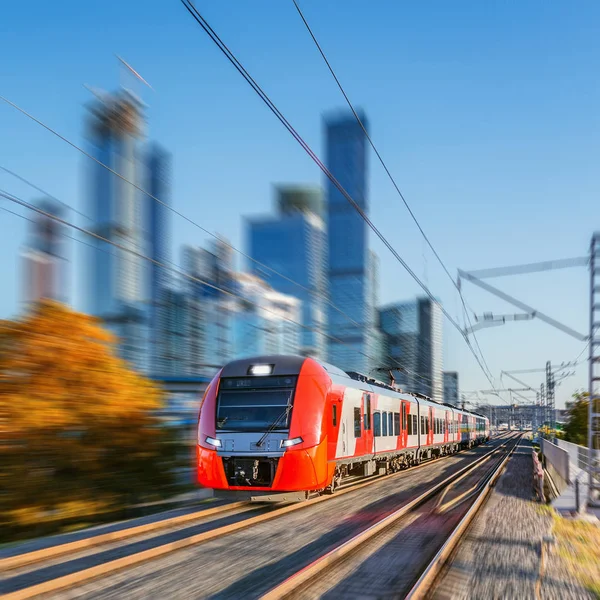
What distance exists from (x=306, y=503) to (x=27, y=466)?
17.8 ft

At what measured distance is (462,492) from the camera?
16.8 metres

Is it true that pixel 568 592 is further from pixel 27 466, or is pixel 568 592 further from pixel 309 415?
pixel 27 466

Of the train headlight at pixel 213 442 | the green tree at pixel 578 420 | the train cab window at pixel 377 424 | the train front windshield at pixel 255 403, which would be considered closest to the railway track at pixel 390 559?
the train front windshield at pixel 255 403

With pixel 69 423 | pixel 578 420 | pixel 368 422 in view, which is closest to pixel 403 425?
pixel 368 422

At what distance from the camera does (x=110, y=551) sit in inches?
321

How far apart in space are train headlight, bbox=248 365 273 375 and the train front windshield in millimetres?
110

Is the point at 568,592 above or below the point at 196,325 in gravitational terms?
below

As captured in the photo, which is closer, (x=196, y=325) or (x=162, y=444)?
(x=162, y=444)

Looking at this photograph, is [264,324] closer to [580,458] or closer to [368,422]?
[368,422]

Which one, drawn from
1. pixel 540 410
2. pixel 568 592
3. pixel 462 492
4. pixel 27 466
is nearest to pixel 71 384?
pixel 27 466

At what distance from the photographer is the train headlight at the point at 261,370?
43.8ft

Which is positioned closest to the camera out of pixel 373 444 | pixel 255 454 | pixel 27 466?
pixel 27 466

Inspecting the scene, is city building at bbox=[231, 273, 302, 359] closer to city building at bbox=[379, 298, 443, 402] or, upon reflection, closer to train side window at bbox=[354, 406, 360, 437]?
train side window at bbox=[354, 406, 360, 437]

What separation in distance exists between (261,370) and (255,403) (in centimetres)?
73
